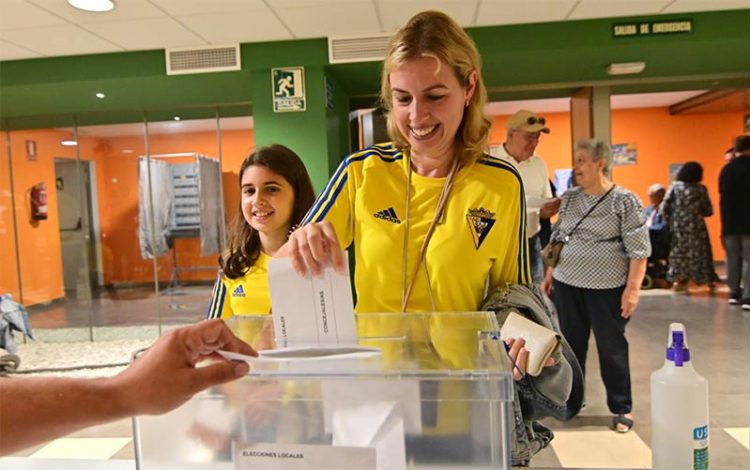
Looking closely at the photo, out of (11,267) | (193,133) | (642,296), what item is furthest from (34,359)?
(642,296)

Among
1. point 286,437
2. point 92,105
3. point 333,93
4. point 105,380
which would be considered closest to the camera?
point 105,380

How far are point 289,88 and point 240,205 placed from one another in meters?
2.79

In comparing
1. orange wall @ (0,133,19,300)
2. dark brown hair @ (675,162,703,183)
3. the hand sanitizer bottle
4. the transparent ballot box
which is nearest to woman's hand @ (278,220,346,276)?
the transparent ballot box

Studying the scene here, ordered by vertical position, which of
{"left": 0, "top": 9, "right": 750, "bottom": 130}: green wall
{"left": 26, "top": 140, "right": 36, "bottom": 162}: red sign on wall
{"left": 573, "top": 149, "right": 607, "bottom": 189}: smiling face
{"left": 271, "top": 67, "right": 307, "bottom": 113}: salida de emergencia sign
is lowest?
{"left": 573, "top": 149, "right": 607, "bottom": 189}: smiling face

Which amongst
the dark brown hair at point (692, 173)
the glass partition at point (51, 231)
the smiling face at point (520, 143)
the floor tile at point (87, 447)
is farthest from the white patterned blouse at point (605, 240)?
the glass partition at point (51, 231)

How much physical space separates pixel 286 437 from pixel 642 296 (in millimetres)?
6910

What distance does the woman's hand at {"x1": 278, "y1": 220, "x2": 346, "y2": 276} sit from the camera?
734mm

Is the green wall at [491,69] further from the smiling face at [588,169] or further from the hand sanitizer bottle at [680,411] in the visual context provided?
the hand sanitizer bottle at [680,411]

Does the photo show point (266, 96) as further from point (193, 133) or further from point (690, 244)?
point (690, 244)

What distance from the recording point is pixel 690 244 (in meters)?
6.60

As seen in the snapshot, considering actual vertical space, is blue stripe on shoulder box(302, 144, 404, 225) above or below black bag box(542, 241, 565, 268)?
above

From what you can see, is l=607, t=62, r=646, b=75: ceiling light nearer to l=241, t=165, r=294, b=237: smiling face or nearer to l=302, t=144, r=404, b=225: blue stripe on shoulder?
l=241, t=165, r=294, b=237: smiling face

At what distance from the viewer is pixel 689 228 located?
6.57m

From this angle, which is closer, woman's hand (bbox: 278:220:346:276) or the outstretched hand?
the outstretched hand
